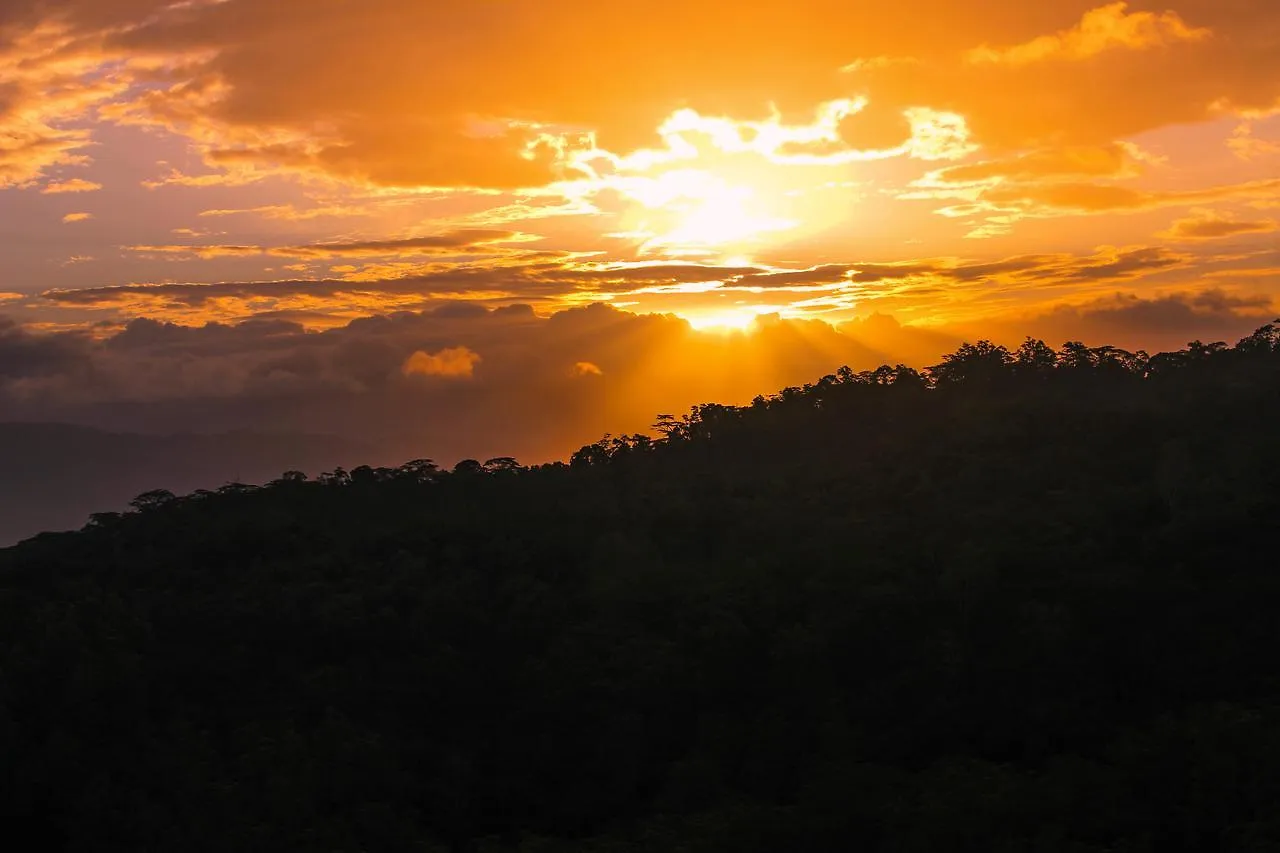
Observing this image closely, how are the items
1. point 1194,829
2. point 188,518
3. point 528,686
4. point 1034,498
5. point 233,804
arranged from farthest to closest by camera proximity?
point 188,518, point 1034,498, point 528,686, point 233,804, point 1194,829

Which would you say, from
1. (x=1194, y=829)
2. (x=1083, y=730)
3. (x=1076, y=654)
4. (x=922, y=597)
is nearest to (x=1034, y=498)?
(x=922, y=597)

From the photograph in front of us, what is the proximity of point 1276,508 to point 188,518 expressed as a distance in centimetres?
5122

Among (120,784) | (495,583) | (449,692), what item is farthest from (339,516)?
(120,784)

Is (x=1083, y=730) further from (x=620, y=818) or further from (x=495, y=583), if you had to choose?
(x=495, y=583)

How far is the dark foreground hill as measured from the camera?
89.9ft

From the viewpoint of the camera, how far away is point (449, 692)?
139ft

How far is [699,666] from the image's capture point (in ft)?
135

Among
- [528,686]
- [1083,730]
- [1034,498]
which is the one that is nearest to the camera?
[1083,730]

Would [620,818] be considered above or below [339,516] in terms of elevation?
below

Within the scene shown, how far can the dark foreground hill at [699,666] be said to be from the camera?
89.9 ft

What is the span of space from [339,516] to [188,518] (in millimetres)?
7789

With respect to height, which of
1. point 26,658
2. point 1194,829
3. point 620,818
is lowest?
point 620,818

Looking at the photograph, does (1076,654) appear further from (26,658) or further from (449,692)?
(26,658)

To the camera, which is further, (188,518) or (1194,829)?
(188,518)
